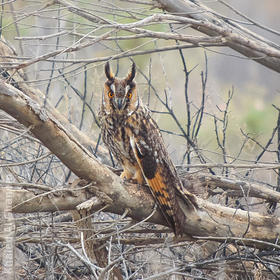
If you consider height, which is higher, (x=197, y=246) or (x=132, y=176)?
(x=132, y=176)

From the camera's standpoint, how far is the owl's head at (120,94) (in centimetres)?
377

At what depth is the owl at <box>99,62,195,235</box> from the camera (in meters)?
3.63

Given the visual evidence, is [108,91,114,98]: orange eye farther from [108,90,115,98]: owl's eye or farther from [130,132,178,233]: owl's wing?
[130,132,178,233]: owl's wing

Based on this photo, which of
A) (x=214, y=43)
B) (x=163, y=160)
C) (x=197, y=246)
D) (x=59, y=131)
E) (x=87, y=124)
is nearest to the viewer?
(x=59, y=131)

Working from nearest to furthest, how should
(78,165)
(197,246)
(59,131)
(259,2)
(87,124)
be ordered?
(59,131)
(78,165)
(197,246)
(87,124)
(259,2)

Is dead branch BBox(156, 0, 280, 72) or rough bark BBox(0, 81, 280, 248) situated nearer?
rough bark BBox(0, 81, 280, 248)

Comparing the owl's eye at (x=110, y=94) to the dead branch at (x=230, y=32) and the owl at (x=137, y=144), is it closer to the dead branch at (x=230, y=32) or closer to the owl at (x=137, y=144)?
the owl at (x=137, y=144)

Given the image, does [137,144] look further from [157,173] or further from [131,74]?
[131,74]

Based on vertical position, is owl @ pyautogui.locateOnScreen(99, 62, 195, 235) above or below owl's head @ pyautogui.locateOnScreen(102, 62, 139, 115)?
below

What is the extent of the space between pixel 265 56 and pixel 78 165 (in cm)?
182

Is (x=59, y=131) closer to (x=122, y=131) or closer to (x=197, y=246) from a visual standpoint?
(x=122, y=131)

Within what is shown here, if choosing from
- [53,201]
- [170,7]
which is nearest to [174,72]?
[170,7]

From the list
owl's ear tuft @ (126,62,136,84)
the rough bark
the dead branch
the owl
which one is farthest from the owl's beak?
the dead branch

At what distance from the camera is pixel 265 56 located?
420 centimetres
